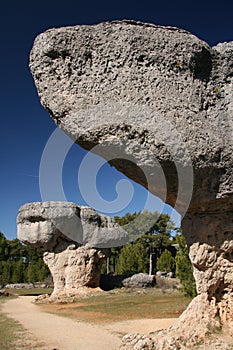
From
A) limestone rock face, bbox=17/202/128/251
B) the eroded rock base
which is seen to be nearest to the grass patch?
limestone rock face, bbox=17/202/128/251

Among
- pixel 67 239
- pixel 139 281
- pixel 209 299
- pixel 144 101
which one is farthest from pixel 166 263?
pixel 144 101

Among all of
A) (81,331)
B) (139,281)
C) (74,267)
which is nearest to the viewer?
(81,331)

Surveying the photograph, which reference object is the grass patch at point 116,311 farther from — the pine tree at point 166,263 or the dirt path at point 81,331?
the pine tree at point 166,263

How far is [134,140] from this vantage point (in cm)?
535

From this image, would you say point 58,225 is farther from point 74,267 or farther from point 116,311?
point 116,311

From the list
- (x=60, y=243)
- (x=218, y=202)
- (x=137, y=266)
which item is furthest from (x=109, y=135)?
(x=137, y=266)

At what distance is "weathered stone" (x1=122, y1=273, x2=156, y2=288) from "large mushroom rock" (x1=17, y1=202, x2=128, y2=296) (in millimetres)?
3074

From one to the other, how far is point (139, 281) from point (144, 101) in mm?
20855

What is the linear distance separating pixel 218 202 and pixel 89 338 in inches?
204

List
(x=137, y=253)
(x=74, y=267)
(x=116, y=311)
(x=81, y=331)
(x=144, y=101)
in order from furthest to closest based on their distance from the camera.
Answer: (x=137, y=253) < (x=74, y=267) < (x=116, y=311) < (x=81, y=331) < (x=144, y=101)

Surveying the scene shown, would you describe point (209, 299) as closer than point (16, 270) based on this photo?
Yes

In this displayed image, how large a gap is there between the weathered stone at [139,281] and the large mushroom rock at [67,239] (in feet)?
10.1

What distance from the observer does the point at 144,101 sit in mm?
5340

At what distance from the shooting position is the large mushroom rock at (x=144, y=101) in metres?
5.33
